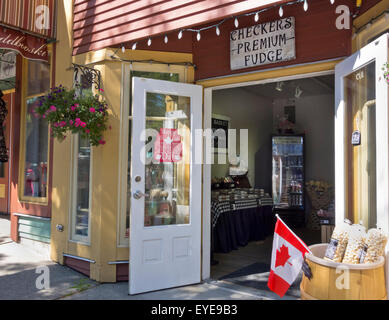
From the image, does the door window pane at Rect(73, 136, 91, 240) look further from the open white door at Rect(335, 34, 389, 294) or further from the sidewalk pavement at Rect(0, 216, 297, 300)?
the open white door at Rect(335, 34, 389, 294)

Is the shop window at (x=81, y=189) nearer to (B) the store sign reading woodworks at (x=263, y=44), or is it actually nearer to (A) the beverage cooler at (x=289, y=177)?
(B) the store sign reading woodworks at (x=263, y=44)

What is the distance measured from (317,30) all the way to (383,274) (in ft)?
7.06

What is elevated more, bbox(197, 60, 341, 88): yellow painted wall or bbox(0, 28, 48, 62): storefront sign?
bbox(0, 28, 48, 62): storefront sign

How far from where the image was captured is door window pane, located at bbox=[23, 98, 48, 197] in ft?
16.4

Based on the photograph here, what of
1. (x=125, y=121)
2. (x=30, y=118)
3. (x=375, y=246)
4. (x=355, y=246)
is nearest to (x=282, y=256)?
(x=355, y=246)

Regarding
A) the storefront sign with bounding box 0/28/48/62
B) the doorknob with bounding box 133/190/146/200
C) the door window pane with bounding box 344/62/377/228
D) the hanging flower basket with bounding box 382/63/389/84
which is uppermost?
the storefront sign with bounding box 0/28/48/62

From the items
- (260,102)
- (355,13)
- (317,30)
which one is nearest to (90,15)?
(317,30)

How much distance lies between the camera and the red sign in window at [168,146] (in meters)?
3.79

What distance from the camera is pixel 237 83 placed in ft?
12.4

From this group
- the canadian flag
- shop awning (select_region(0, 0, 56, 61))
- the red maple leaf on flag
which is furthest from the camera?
shop awning (select_region(0, 0, 56, 61))

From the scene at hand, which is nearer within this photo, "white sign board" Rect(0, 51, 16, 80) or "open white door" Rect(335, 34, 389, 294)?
"open white door" Rect(335, 34, 389, 294)

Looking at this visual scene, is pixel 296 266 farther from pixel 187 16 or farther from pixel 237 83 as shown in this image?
pixel 187 16

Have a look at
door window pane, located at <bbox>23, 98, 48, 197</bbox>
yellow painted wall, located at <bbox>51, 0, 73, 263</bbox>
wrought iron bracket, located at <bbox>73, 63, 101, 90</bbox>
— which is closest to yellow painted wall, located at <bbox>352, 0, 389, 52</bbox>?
wrought iron bracket, located at <bbox>73, 63, 101, 90</bbox>

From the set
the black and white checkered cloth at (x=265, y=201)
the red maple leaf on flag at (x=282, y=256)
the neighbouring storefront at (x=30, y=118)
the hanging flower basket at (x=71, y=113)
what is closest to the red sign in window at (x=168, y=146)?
the hanging flower basket at (x=71, y=113)
